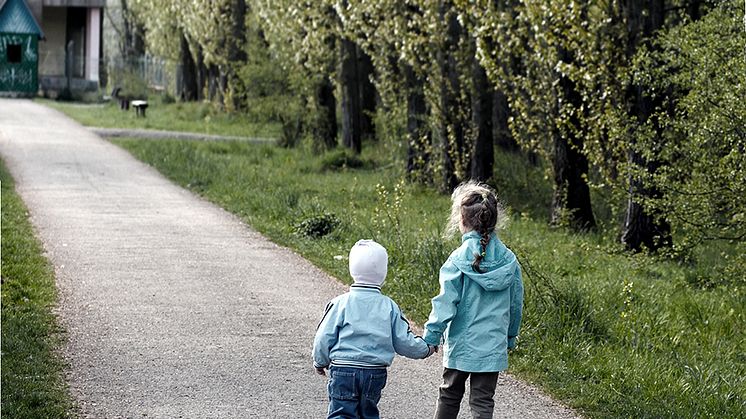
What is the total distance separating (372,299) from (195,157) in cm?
2046

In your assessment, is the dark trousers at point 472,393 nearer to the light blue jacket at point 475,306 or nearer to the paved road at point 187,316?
the light blue jacket at point 475,306

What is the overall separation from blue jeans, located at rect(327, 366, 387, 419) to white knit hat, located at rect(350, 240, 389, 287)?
405 mm

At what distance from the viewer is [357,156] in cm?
2747

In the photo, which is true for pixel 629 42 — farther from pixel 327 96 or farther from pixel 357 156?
pixel 327 96

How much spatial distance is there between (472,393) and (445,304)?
1.69 feet

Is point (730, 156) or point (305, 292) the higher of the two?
point (730, 156)

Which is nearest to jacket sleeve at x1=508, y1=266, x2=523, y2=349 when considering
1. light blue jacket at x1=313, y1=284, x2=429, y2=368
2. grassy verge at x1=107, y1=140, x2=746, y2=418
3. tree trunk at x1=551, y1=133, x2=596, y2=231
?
light blue jacket at x1=313, y1=284, x2=429, y2=368

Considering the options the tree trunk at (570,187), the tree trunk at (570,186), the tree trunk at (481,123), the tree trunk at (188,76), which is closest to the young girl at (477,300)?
the tree trunk at (570,186)

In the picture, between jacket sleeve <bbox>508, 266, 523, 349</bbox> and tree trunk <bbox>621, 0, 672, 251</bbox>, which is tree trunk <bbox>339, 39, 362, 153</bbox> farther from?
jacket sleeve <bbox>508, 266, 523, 349</bbox>

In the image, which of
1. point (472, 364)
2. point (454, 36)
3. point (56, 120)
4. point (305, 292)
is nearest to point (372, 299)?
point (472, 364)

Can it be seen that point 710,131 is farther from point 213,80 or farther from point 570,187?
point 213,80

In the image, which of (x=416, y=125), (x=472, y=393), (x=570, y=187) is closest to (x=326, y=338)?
(x=472, y=393)

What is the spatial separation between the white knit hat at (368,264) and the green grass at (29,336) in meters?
2.44

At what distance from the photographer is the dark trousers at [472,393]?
6.37 metres
